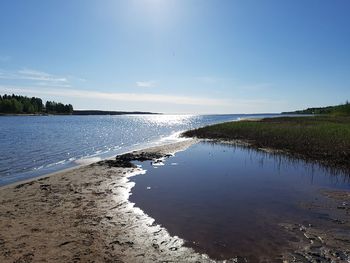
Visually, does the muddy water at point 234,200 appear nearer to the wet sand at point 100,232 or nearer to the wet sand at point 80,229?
the wet sand at point 100,232

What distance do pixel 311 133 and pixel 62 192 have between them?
103 feet

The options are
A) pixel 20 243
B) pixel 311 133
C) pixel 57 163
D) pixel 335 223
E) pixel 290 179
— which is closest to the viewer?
pixel 20 243

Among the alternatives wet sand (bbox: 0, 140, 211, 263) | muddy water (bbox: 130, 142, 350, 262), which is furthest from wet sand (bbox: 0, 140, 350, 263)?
muddy water (bbox: 130, 142, 350, 262)

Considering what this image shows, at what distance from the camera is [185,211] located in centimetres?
1248

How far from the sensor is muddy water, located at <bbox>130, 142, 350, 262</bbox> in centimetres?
939

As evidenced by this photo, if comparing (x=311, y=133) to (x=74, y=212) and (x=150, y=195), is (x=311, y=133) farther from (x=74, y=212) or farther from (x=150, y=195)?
(x=74, y=212)

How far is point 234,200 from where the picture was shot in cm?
1401

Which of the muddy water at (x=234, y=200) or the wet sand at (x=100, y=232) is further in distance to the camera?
the muddy water at (x=234, y=200)

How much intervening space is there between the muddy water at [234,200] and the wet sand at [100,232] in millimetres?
567

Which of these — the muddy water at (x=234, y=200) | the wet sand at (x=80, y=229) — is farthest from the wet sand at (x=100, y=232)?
the muddy water at (x=234, y=200)

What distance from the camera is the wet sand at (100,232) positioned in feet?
27.3

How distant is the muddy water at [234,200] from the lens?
30.8ft

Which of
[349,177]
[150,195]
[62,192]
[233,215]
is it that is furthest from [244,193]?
[62,192]

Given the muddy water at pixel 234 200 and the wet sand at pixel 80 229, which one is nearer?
the wet sand at pixel 80 229
